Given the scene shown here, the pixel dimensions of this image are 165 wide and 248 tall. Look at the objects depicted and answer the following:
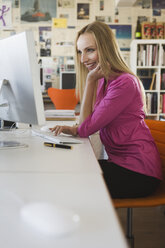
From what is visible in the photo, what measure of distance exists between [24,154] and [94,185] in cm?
40

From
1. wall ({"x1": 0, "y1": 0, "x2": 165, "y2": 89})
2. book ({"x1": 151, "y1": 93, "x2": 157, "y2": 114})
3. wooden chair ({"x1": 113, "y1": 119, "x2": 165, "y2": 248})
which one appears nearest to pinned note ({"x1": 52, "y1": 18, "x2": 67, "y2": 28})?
wall ({"x1": 0, "y1": 0, "x2": 165, "y2": 89})

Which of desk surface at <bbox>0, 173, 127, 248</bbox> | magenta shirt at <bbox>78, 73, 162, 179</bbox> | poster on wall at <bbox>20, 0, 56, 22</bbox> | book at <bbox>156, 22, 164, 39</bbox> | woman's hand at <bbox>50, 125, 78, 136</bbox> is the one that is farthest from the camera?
poster on wall at <bbox>20, 0, 56, 22</bbox>

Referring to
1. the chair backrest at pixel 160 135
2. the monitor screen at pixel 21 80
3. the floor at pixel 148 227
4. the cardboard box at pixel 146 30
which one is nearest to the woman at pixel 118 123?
the chair backrest at pixel 160 135

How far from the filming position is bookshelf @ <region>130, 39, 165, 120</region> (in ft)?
13.3

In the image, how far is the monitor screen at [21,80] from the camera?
0.94 m

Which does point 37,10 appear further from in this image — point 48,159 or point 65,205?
point 65,205

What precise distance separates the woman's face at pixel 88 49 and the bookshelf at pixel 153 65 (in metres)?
2.76

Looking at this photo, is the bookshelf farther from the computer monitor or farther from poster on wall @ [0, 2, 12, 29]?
poster on wall @ [0, 2, 12, 29]

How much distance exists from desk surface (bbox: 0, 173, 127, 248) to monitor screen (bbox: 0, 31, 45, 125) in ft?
1.26

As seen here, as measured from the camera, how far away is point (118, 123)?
4.12 feet

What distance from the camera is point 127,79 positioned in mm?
1246

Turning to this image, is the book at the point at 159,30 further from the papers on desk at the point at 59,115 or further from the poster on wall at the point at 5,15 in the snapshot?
the papers on desk at the point at 59,115

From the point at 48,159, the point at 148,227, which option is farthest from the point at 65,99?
the point at 48,159

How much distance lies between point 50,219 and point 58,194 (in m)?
0.15
